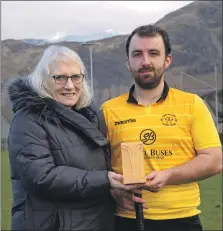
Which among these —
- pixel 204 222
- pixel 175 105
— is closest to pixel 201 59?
pixel 204 222

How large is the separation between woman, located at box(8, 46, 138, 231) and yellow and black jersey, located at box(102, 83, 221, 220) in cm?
19

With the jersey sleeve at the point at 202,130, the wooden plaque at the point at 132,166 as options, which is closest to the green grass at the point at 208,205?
the jersey sleeve at the point at 202,130

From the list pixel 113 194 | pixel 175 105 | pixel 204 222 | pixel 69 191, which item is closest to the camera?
pixel 69 191

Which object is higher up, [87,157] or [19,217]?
[87,157]

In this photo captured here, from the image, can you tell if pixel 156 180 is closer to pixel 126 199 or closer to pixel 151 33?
pixel 126 199

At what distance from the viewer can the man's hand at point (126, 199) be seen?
227cm

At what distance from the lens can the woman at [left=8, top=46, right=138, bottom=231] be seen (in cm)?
215

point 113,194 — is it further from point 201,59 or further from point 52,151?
point 201,59

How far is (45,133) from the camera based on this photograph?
220cm

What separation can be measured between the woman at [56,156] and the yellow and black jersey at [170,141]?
19cm

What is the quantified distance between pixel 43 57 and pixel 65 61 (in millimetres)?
95

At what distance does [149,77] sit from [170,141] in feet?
1.00

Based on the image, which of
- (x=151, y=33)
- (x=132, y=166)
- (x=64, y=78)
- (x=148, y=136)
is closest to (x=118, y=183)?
(x=132, y=166)

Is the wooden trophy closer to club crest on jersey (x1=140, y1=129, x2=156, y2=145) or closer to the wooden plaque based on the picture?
the wooden plaque
